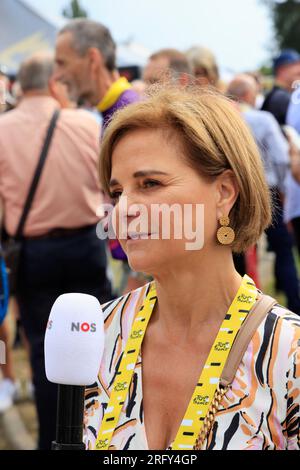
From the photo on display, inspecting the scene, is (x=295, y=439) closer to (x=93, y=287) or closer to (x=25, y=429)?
(x=93, y=287)

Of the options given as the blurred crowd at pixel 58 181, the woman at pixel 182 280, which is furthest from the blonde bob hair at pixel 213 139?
the blurred crowd at pixel 58 181

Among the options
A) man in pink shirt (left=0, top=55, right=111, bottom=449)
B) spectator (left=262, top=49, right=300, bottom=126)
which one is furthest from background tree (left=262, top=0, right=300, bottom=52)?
man in pink shirt (left=0, top=55, right=111, bottom=449)

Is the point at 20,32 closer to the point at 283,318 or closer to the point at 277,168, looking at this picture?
the point at 277,168

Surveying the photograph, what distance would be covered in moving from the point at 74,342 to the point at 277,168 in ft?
13.3

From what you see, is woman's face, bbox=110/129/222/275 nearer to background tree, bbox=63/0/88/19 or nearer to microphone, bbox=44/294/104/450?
microphone, bbox=44/294/104/450

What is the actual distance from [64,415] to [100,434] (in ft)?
1.74

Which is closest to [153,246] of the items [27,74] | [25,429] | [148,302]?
[148,302]

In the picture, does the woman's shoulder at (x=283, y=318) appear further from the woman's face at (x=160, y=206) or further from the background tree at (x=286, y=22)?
the background tree at (x=286, y=22)

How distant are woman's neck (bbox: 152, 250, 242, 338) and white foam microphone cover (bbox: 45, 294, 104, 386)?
1.53 ft

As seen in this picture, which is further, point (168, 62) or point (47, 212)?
point (168, 62)

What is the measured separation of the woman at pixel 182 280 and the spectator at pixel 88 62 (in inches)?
82.7

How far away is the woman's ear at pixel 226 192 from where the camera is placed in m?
1.85

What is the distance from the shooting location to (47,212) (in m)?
4.00

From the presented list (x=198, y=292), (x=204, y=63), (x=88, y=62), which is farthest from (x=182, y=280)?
(x=204, y=63)
